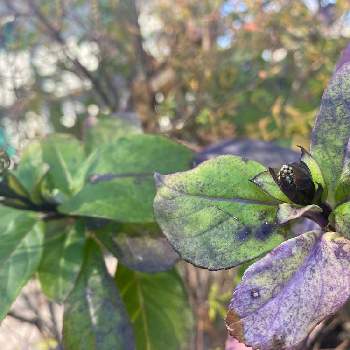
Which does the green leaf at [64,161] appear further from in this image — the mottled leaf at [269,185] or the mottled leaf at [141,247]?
the mottled leaf at [269,185]

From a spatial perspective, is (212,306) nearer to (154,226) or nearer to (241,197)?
(154,226)

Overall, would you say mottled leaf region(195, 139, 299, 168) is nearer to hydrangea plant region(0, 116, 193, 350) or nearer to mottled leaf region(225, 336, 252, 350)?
hydrangea plant region(0, 116, 193, 350)

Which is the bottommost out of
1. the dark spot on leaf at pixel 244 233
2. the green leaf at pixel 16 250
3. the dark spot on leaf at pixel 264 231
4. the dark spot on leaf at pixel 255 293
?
the green leaf at pixel 16 250

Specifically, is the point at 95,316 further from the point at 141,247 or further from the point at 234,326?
the point at 234,326

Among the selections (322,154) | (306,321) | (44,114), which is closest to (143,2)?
(44,114)

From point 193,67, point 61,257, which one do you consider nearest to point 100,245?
point 61,257

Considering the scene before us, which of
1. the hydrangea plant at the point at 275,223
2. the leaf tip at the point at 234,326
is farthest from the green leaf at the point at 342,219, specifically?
the leaf tip at the point at 234,326

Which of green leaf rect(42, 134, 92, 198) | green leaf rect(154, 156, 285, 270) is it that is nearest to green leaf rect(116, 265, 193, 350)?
green leaf rect(42, 134, 92, 198)
